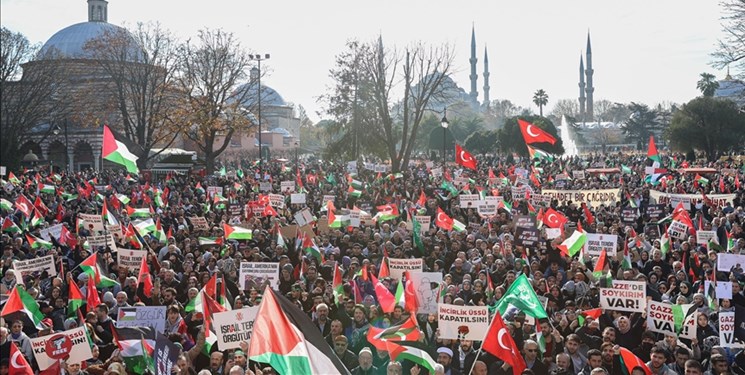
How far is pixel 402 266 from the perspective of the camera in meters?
14.5

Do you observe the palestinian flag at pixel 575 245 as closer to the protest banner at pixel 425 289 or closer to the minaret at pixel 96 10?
the protest banner at pixel 425 289

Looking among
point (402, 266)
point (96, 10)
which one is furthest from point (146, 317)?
point (96, 10)

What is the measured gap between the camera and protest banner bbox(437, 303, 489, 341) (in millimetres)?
10203

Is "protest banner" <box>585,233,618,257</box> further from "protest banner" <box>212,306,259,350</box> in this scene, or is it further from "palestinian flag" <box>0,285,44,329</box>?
"palestinian flag" <box>0,285,44,329</box>

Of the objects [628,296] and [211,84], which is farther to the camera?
[211,84]

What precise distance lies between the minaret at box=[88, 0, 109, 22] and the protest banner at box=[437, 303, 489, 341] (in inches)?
3453

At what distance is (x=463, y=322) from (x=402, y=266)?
13.9 feet

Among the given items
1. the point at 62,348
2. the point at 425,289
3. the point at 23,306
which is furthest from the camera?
the point at 425,289

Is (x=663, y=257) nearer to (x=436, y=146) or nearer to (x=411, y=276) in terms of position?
(x=411, y=276)

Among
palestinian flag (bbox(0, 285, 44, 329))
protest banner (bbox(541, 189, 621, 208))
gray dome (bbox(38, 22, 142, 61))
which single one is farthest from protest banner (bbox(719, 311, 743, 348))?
gray dome (bbox(38, 22, 142, 61))

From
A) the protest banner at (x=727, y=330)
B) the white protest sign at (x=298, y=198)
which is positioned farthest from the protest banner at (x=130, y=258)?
the white protest sign at (x=298, y=198)

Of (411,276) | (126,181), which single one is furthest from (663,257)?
(126,181)

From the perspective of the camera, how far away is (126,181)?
136 feet

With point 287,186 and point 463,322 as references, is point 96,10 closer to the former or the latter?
point 287,186
